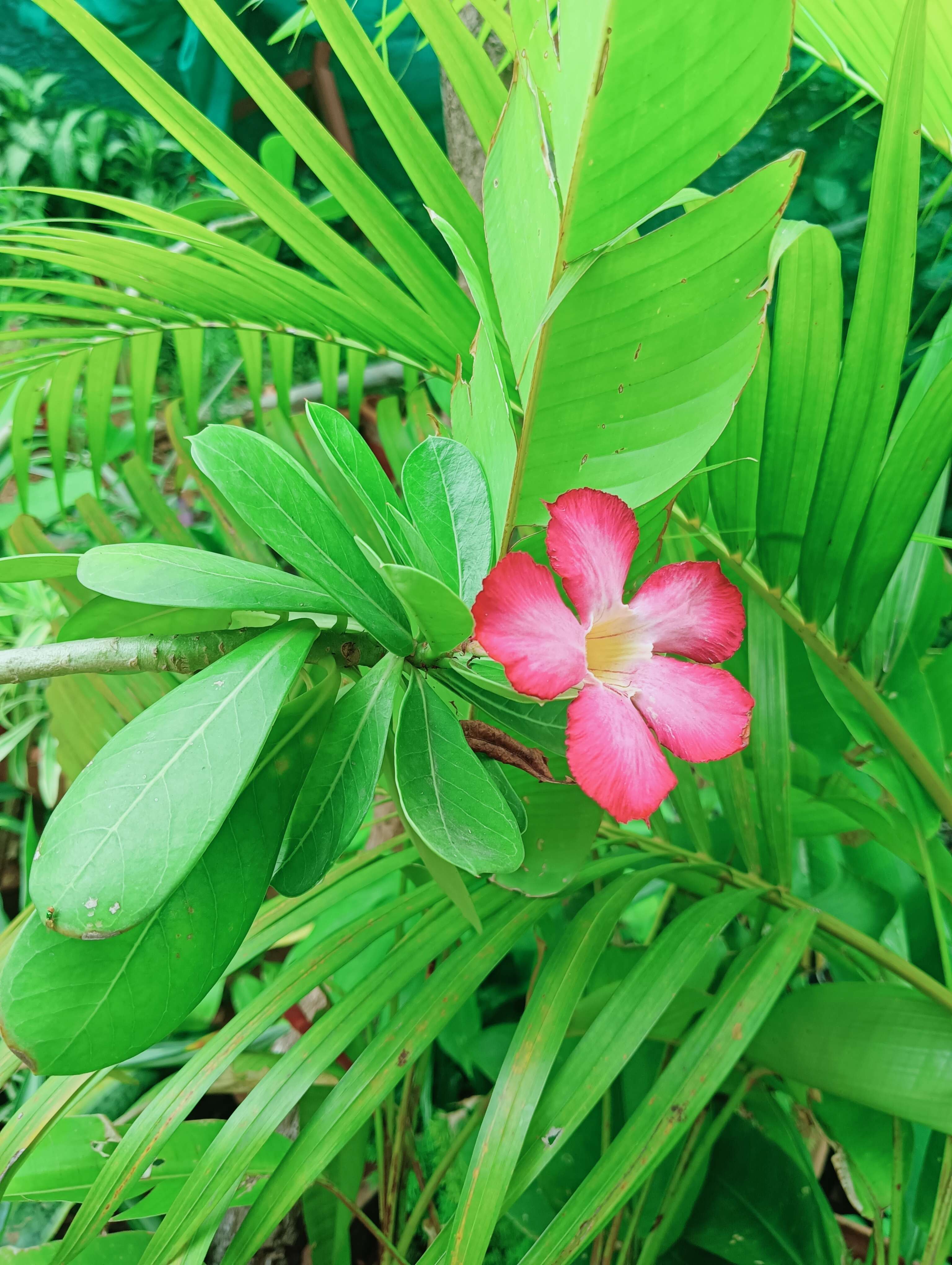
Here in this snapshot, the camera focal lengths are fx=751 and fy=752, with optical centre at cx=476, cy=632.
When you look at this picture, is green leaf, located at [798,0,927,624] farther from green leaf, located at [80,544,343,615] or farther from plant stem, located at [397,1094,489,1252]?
plant stem, located at [397,1094,489,1252]

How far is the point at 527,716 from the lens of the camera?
33cm

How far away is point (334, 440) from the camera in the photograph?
282mm

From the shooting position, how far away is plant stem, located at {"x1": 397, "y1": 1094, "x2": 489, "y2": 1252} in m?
0.64

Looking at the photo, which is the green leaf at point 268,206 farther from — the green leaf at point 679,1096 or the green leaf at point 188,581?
the green leaf at point 679,1096

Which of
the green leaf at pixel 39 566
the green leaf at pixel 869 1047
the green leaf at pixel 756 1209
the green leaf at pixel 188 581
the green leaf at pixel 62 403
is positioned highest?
the green leaf at pixel 62 403

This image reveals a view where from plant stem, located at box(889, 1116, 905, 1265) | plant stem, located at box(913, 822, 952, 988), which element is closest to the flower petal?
plant stem, located at box(913, 822, 952, 988)

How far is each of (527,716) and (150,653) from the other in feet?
0.52

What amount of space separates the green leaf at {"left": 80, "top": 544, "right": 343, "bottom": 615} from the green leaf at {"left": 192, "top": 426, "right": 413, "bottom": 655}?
1 centimetres

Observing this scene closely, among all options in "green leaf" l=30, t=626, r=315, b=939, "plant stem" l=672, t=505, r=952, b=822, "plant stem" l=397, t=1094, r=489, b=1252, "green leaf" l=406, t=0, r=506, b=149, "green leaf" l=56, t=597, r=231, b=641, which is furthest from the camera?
"plant stem" l=397, t=1094, r=489, b=1252

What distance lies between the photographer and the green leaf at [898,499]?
43 centimetres

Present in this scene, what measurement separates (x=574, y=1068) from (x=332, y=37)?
0.60m

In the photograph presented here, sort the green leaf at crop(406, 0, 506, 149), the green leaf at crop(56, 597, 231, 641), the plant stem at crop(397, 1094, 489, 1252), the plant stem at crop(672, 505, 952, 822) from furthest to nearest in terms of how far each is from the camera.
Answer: the plant stem at crop(397, 1094, 489, 1252)
the plant stem at crop(672, 505, 952, 822)
the green leaf at crop(406, 0, 506, 149)
the green leaf at crop(56, 597, 231, 641)

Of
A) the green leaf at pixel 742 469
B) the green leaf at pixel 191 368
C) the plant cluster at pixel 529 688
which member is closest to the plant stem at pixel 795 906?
the plant cluster at pixel 529 688

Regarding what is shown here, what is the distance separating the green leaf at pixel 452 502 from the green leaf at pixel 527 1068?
27cm
